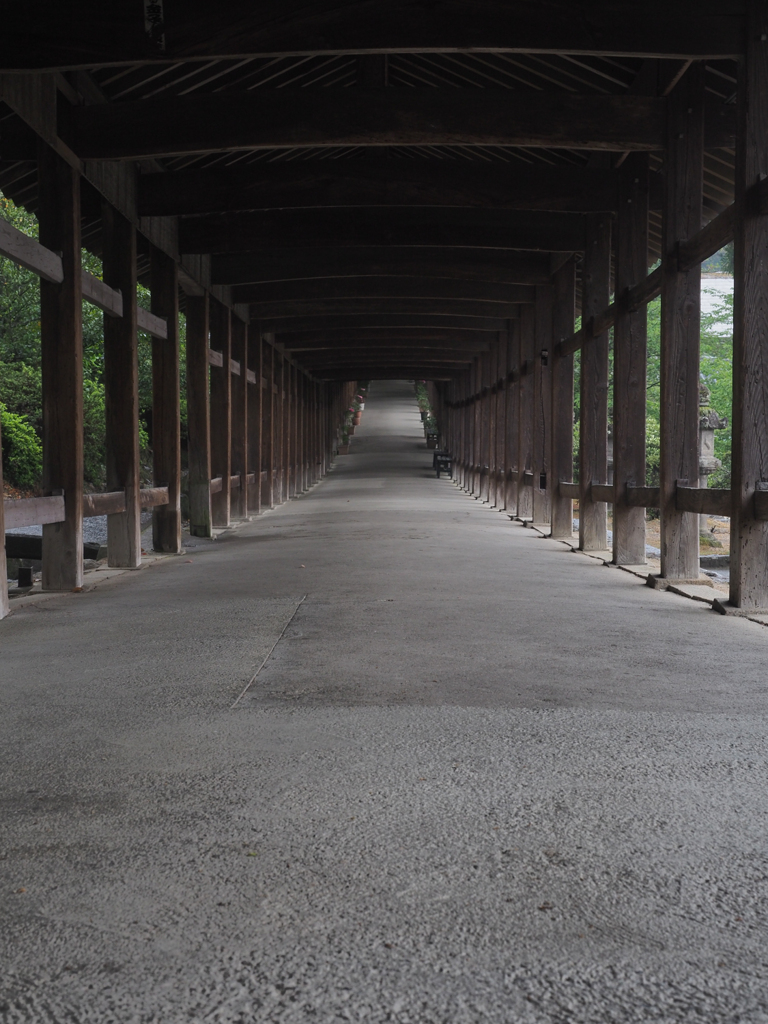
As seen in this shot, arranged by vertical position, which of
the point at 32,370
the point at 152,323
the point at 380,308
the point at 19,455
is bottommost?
the point at 19,455

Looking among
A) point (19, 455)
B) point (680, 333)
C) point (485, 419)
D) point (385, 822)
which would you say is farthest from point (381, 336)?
point (385, 822)

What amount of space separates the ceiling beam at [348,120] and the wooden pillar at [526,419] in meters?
7.16

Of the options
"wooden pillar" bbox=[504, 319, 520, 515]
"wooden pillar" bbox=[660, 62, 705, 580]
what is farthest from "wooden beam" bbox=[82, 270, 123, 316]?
"wooden pillar" bbox=[504, 319, 520, 515]

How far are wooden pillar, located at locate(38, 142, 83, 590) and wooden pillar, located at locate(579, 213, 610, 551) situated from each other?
5357mm

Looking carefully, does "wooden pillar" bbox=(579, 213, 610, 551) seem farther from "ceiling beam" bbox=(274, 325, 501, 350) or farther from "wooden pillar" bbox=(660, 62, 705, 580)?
"ceiling beam" bbox=(274, 325, 501, 350)

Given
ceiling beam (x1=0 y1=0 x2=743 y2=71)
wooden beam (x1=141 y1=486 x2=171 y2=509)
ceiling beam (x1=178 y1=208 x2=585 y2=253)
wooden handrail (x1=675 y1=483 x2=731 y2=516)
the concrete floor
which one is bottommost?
the concrete floor

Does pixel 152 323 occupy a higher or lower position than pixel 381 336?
lower

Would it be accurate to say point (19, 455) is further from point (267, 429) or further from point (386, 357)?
point (386, 357)

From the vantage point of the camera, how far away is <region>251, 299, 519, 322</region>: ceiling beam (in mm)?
15641

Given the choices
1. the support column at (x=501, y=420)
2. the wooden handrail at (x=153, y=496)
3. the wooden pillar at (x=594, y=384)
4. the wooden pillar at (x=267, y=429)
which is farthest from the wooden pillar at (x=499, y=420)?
the wooden handrail at (x=153, y=496)

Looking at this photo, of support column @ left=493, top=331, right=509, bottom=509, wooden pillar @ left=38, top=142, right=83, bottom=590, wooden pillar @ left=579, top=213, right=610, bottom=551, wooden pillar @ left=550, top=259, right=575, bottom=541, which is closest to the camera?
wooden pillar @ left=38, top=142, right=83, bottom=590

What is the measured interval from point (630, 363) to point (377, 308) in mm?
7698

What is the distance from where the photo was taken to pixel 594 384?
10.5 m

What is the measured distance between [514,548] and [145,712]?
23.2 ft
